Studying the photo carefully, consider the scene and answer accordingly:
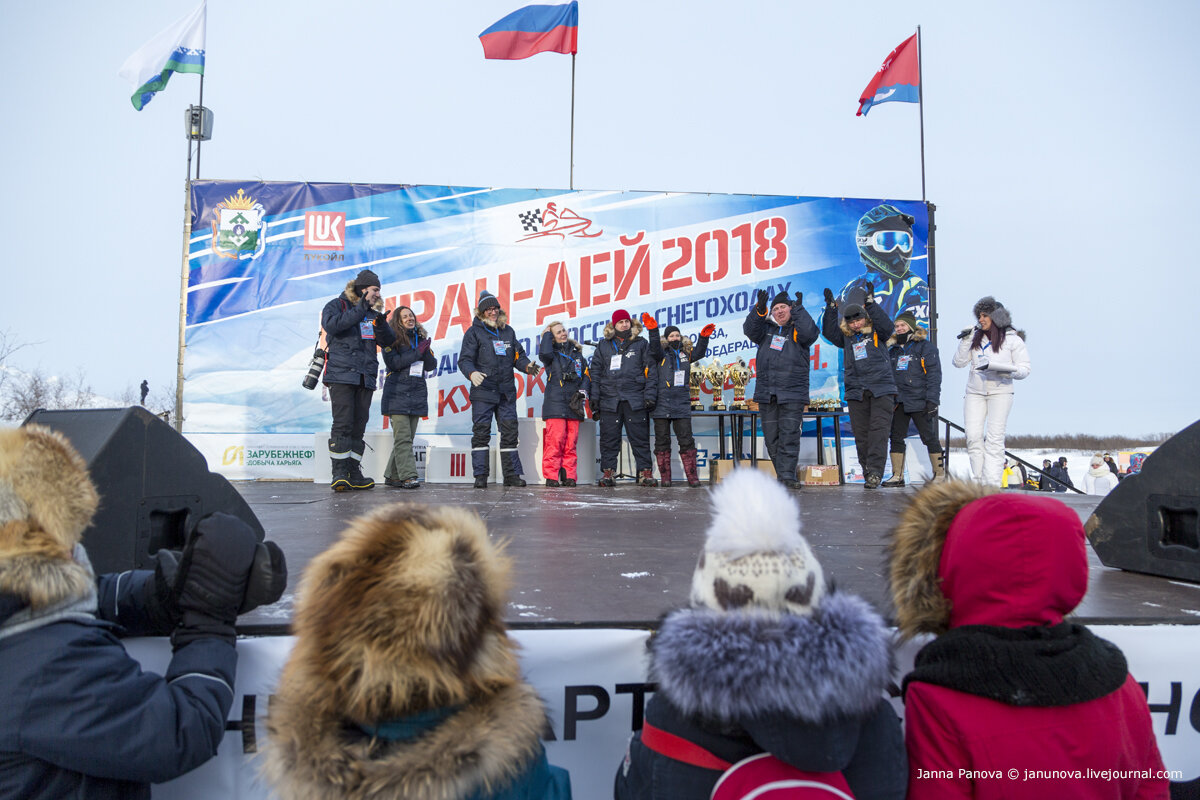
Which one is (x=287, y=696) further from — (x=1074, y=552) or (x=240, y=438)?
(x=240, y=438)

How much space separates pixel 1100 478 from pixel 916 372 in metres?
10.9

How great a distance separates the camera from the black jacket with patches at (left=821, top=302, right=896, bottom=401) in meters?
7.18

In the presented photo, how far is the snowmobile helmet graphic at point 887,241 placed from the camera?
28.6 ft

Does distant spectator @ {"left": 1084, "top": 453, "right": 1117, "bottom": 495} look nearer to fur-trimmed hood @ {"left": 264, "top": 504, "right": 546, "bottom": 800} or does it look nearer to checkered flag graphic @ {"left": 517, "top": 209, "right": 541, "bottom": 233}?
checkered flag graphic @ {"left": 517, "top": 209, "right": 541, "bottom": 233}

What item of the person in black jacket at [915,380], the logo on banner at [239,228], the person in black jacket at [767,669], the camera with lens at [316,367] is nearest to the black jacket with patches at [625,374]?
the person in black jacket at [915,380]

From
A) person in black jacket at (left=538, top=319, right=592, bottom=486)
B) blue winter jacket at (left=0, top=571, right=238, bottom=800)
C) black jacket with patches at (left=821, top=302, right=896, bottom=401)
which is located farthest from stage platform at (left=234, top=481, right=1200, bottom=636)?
person in black jacket at (left=538, top=319, right=592, bottom=486)

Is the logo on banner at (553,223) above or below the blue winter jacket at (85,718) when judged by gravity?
above

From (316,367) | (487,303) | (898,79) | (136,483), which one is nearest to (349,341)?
(316,367)

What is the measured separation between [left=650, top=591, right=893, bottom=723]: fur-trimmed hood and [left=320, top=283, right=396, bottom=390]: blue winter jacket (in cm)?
558

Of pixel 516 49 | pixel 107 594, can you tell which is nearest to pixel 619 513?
pixel 107 594

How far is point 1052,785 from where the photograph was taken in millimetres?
1182

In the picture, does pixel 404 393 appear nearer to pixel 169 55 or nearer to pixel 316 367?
pixel 316 367

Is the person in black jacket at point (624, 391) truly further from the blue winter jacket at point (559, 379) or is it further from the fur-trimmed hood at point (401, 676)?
the fur-trimmed hood at point (401, 676)

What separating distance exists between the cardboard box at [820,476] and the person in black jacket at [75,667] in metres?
6.90
